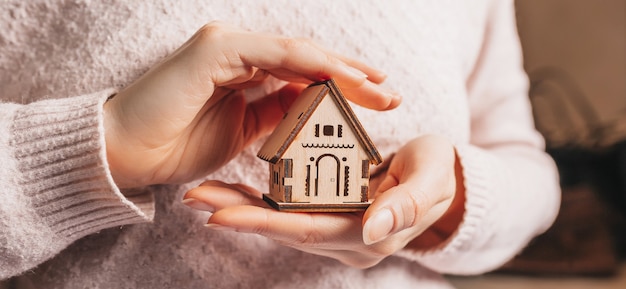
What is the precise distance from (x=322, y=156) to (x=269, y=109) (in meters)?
0.10

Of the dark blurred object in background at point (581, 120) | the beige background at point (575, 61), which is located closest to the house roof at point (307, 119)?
the dark blurred object in background at point (581, 120)

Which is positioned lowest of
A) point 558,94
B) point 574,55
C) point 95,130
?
point 558,94

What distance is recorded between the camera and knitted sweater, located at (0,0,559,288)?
1.55ft

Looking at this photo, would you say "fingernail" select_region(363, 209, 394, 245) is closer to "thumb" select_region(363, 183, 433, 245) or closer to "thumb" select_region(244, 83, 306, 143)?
"thumb" select_region(363, 183, 433, 245)

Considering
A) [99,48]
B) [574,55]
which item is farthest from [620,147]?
[99,48]

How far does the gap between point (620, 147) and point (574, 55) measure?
496 mm

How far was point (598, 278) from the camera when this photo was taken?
1578mm

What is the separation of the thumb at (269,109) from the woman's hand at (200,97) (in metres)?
0.03

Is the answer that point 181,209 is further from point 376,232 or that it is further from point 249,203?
point 376,232

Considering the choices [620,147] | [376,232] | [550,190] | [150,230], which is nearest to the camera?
[376,232]

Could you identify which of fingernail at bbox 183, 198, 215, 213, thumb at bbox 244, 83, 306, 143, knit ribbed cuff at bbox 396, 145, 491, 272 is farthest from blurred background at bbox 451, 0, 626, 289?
fingernail at bbox 183, 198, 215, 213

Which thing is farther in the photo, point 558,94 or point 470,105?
point 558,94

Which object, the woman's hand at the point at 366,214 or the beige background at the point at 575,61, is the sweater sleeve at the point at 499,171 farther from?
the beige background at the point at 575,61

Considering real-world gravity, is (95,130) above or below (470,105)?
above
